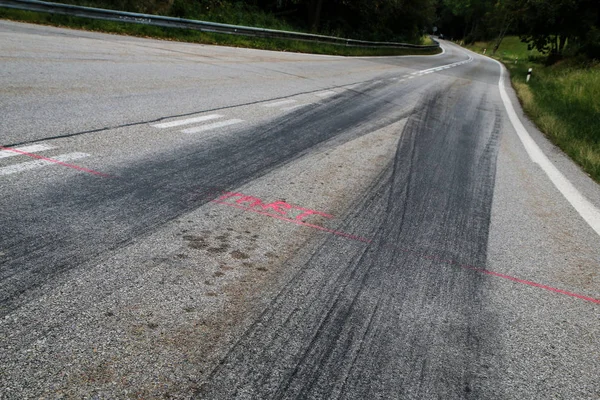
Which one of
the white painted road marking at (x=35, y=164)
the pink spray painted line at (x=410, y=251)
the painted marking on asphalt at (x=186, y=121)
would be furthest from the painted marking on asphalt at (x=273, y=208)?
the painted marking on asphalt at (x=186, y=121)

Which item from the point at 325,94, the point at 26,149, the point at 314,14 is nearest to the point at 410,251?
the point at 26,149

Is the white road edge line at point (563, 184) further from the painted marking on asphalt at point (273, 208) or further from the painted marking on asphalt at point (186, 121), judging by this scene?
the painted marking on asphalt at point (186, 121)

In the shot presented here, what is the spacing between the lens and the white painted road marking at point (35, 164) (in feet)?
12.3

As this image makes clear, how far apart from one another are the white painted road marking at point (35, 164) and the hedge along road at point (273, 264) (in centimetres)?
3

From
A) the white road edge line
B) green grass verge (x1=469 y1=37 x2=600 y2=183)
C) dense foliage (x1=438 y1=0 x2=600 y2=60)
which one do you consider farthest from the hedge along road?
dense foliage (x1=438 y1=0 x2=600 y2=60)

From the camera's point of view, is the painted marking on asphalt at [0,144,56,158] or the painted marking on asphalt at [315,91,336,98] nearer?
the painted marking on asphalt at [0,144,56,158]

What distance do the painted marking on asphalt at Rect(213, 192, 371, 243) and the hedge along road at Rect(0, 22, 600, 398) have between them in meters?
0.02

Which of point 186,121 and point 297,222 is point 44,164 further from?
point 186,121

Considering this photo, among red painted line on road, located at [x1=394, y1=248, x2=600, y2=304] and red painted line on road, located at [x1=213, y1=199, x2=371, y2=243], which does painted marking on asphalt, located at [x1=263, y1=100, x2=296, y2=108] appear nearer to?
red painted line on road, located at [x1=213, y1=199, x2=371, y2=243]

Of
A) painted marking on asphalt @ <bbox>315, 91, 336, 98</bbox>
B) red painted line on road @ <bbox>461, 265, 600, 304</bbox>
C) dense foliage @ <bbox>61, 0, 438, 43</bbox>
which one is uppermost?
dense foliage @ <bbox>61, 0, 438, 43</bbox>

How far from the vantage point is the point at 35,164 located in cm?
397

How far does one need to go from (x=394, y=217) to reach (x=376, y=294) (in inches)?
52.6

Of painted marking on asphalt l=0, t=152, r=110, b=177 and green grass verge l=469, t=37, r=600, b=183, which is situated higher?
green grass verge l=469, t=37, r=600, b=183

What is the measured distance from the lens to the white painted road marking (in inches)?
147
